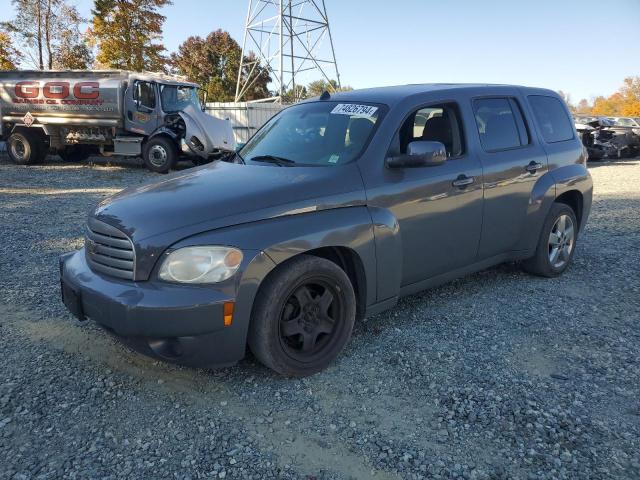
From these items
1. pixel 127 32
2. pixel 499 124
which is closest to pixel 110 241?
pixel 499 124

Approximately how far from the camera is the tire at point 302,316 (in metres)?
2.91

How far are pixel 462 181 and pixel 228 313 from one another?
2184 millimetres

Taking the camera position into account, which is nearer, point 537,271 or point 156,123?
point 537,271

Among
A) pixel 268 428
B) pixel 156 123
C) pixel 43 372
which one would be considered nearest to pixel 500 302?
pixel 268 428

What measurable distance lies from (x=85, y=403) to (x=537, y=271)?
13.7 ft

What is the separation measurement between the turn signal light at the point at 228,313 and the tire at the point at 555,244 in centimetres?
338

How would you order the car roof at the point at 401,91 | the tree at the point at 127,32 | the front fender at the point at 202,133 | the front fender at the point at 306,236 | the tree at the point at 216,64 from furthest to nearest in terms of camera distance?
1. the tree at the point at 216,64
2. the tree at the point at 127,32
3. the front fender at the point at 202,133
4. the car roof at the point at 401,91
5. the front fender at the point at 306,236

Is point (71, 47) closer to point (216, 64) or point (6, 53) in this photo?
point (6, 53)

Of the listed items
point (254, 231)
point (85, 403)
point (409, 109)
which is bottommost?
point (85, 403)

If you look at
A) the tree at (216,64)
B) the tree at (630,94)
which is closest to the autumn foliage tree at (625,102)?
the tree at (630,94)

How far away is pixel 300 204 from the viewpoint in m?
3.06

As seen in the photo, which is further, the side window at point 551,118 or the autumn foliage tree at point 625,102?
the autumn foliage tree at point 625,102

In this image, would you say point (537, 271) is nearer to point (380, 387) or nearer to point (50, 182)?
point (380, 387)

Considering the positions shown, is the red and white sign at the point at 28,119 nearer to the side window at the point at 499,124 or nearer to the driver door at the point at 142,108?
the driver door at the point at 142,108
